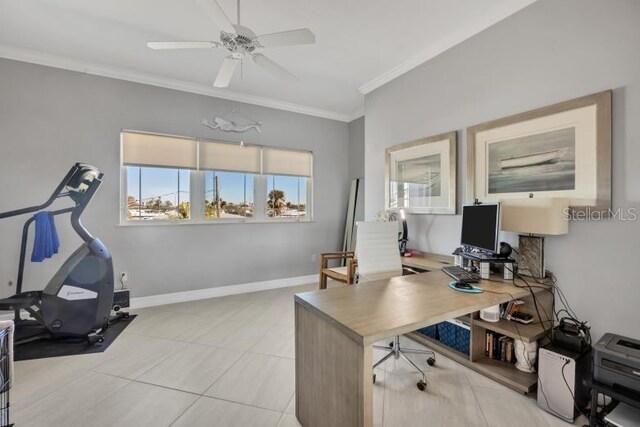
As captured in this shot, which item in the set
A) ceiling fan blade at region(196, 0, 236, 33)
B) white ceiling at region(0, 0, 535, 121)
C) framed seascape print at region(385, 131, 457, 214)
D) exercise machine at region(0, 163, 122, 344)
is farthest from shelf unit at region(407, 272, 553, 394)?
exercise machine at region(0, 163, 122, 344)

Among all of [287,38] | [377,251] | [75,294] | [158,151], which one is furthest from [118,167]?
[377,251]

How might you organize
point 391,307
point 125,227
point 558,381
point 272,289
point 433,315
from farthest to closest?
point 272,289 < point 125,227 < point 558,381 < point 391,307 < point 433,315

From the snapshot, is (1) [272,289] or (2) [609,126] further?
(1) [272,289]

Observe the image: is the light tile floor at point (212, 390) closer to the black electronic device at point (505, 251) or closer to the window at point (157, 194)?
the black electronic device at point (505, 251)

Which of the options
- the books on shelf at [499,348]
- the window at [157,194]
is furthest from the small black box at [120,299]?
the books on shelf at [499,348]

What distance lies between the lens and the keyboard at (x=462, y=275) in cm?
201

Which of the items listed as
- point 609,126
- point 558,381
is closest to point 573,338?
point 558,381

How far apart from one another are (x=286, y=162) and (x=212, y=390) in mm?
3406

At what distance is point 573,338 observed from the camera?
173 cm

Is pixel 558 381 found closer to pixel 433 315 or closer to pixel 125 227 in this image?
pixel 433 315

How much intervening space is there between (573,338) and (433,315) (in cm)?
115

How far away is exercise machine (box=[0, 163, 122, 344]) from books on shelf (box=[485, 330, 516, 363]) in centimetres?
361

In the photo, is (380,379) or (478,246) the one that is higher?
(478,246)

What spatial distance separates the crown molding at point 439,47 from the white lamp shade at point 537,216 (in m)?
1.61
